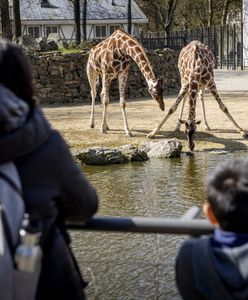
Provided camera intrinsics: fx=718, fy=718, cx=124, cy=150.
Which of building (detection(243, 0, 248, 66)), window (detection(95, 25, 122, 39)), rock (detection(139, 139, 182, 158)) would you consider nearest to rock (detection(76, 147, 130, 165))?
rock (detection(139, 139, 182, 158))

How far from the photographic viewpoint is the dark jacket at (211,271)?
208 cm

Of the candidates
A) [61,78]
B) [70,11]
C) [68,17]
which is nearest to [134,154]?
[61,78]

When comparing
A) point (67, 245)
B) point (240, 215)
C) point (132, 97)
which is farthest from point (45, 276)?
point (132, 97)

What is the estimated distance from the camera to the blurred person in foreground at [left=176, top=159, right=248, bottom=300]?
2092mm

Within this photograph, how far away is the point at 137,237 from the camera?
605 cm

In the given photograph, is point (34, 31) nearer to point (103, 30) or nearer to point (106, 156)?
point (103, 30)

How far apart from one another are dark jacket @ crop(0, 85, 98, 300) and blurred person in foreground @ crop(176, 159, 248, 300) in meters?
0.36

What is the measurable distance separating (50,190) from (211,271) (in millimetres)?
538

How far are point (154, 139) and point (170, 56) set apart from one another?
382 inches

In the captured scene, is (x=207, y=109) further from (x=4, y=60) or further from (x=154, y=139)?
(x=4, y=60)

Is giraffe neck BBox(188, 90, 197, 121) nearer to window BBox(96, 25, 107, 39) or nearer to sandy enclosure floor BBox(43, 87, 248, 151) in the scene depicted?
sandy enclosure floor BBox(43, 87, 248, 151)

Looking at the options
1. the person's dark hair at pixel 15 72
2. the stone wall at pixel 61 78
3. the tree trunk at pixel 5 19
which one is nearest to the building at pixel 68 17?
the tree trunk at pixel 5 19

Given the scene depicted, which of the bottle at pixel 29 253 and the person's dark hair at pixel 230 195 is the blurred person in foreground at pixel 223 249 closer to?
the person's dark hair at pixel 230 195

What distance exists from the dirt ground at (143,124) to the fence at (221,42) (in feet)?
46.5
